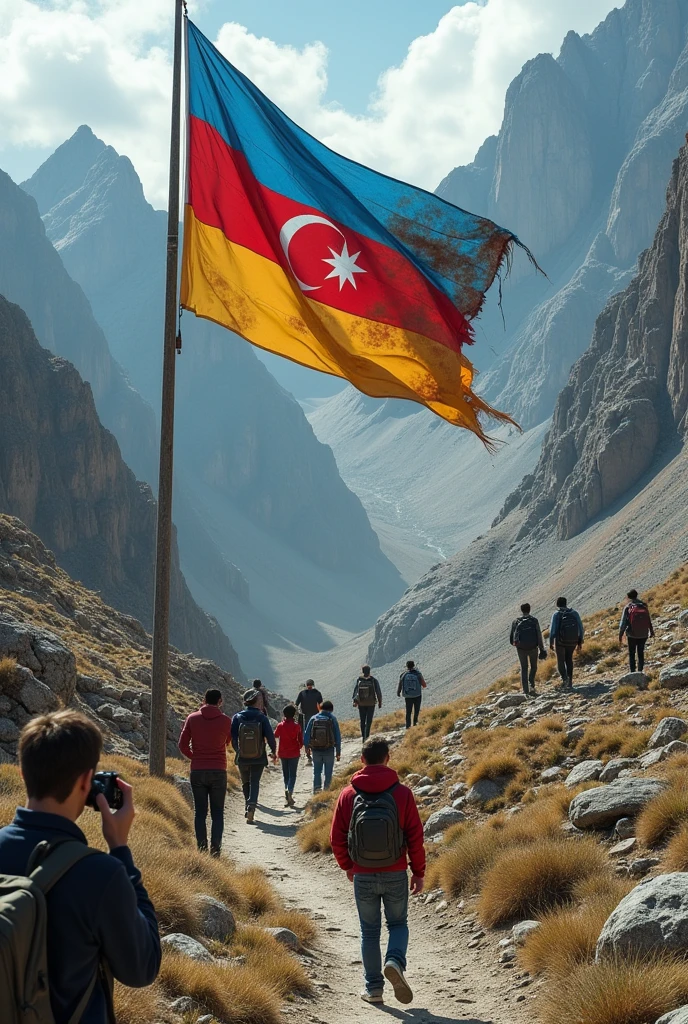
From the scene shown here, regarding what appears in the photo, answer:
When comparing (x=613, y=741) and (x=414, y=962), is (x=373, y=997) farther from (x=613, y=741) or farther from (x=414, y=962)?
(x=613, y=741)

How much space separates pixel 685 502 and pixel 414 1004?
243 ft

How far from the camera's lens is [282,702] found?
51125 mm

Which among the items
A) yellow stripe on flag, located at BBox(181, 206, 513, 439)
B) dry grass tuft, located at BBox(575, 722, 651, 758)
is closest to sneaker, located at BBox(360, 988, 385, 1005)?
yellow stripe on flag, located at BBox(181, 206, 513, 439)

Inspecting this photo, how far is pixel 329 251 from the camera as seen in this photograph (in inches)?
457

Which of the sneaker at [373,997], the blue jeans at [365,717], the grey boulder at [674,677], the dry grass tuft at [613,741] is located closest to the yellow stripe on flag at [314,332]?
the dry grass tuft at [613,741]

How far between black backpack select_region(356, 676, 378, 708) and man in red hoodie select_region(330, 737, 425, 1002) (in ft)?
49.1

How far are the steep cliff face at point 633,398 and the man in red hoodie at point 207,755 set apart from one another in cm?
8661

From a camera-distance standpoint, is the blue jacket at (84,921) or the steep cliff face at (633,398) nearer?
the blue jacket at (84,921)

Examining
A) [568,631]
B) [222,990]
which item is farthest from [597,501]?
[222,990]

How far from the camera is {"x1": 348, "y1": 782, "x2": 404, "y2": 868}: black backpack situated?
261 inches

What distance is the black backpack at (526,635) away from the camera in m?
20.9

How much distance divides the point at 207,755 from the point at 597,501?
9561 centimetres

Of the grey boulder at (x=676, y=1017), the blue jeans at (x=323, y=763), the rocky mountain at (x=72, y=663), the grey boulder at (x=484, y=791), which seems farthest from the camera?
the blue jeans at (x=323, y=763)

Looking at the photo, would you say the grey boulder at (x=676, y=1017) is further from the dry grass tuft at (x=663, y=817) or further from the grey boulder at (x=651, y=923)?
the dry grass tuft at (x=663, y=817)
